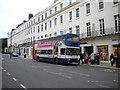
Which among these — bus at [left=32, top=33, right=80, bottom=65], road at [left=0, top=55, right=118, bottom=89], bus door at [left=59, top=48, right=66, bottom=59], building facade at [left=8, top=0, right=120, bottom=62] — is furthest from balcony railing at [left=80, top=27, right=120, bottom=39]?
Result: road at [left=0, top=55, right=118, bottom=89]

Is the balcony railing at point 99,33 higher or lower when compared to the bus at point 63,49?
higher

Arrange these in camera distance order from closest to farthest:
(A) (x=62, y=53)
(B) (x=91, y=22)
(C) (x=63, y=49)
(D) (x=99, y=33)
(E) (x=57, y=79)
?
(E) (x=57, y=79) → (C) (x=63, y=49) → (A) (x=62, y=53) → (D) (x=99, y=33) → (B) (x=91, y=22)

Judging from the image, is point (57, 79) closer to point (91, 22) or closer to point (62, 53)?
point (62, 53)

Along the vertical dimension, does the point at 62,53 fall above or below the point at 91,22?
below

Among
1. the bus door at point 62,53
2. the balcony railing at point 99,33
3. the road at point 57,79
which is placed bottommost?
the road at point 57,79

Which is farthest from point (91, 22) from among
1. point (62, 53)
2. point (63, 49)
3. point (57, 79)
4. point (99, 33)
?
point (57, 79)

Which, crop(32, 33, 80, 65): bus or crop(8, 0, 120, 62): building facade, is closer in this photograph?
crop(32, 33, 80, 65): bus

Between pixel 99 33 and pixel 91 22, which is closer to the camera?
pixel 99 33

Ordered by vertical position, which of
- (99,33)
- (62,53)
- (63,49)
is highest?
(99,33)

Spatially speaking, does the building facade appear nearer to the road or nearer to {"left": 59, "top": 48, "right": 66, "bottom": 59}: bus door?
{"left": 59, "top": 48, "right": 66, "bottom": 59}: bus door

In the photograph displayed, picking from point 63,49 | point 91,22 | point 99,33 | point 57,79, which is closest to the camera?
point 57,79

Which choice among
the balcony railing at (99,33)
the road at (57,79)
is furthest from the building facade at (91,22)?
the road at (57,79)

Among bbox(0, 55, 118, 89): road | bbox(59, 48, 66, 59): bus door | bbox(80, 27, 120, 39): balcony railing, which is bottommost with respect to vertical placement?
bbox(0, 55, 118, 89): road

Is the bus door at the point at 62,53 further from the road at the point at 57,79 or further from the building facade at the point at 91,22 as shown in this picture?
the road at the point at 57,79
